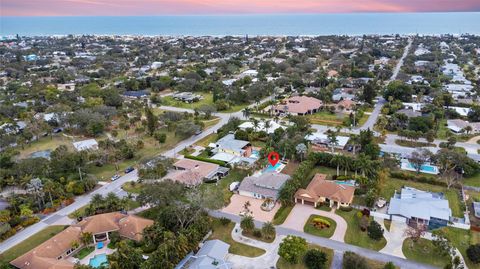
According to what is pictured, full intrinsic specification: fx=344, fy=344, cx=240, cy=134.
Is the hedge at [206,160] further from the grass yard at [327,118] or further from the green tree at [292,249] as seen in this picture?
the grass yard at [327,118]

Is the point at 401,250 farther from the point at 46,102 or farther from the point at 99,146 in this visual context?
the point at 46,102

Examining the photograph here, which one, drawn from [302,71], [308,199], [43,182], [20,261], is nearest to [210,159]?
[308,199]

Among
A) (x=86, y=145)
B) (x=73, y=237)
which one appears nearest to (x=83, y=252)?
(x=73, y=237)

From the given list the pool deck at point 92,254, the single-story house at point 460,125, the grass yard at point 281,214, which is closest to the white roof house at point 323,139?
the grass yard at point 281,214

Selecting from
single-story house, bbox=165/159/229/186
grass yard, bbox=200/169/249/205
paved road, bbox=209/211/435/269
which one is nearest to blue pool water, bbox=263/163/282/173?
grass yard, bbox=200/169/249/205

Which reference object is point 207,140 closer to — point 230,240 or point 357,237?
point 230,240

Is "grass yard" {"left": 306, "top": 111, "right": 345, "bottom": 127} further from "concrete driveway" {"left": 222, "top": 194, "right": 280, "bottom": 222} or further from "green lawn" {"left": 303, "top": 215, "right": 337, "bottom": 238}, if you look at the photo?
"green lawn" {"left": 303, "top": 215, "right": 337, "bottom": 238}

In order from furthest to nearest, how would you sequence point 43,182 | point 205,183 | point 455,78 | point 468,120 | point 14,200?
point 455,78 → point 468,120 → point 205,183 → point 43,182 → point 14,200
